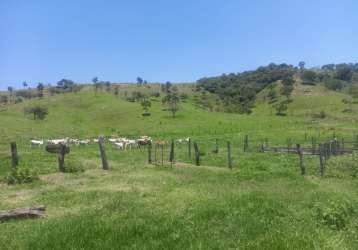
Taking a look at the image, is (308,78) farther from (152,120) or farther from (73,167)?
(73,167)

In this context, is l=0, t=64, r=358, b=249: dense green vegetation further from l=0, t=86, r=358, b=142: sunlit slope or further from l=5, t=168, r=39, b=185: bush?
l=0, t=86, r=358, b=142: sunlit slope

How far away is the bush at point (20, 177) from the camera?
79.3 feet

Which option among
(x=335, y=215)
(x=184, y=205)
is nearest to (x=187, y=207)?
(x=184, y=205)

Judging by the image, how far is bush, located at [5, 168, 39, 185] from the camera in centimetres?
2416

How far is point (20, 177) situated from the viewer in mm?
24281

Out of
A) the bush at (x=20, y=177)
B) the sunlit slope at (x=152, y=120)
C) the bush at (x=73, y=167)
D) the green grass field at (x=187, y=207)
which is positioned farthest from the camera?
the sunlit slope at (x=152, y=120)

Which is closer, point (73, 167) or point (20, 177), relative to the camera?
point (20, 177)

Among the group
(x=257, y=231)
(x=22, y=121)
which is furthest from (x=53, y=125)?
(x=257, y=231)

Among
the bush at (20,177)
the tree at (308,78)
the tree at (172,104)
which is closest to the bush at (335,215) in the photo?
the bush at (20,177)

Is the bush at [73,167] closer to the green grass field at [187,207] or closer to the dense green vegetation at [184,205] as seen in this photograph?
the dense green vegetation at [184,205]

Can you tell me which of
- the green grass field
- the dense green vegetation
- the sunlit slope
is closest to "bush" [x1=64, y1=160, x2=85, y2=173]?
the dense green vegetation

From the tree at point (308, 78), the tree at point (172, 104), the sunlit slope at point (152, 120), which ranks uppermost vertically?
the tree at point (308, 78)

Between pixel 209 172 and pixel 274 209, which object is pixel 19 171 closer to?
pixel 209 172

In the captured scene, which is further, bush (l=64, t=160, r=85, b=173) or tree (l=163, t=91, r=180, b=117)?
tree (l=163, t=91, r=180, b=117)
